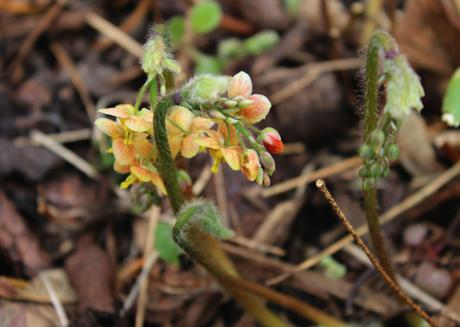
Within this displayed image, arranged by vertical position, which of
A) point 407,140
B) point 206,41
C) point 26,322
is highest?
point 206,41

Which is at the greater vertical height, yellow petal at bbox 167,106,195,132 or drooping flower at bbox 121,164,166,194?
yellow petal at bbox 167,106,195,132

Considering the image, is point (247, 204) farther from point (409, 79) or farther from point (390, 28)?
point (409, 79)

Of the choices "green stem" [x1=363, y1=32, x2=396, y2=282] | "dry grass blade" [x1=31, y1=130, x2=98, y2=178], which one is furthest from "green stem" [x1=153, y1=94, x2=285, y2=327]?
"dry grass blade" [x1=31, y1=130, x2=98, y2=178]

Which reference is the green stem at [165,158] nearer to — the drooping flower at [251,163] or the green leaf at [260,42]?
the drooping flower at [251,163]

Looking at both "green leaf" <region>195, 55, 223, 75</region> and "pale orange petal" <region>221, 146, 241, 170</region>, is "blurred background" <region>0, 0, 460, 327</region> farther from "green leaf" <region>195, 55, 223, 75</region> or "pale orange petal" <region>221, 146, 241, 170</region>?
"pale orange petal" <region>221, 146, 241, 170</region>

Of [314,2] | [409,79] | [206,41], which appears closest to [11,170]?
[206,41]

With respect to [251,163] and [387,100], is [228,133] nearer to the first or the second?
[251,163]

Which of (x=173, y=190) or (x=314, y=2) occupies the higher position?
(x=314, y=2)
